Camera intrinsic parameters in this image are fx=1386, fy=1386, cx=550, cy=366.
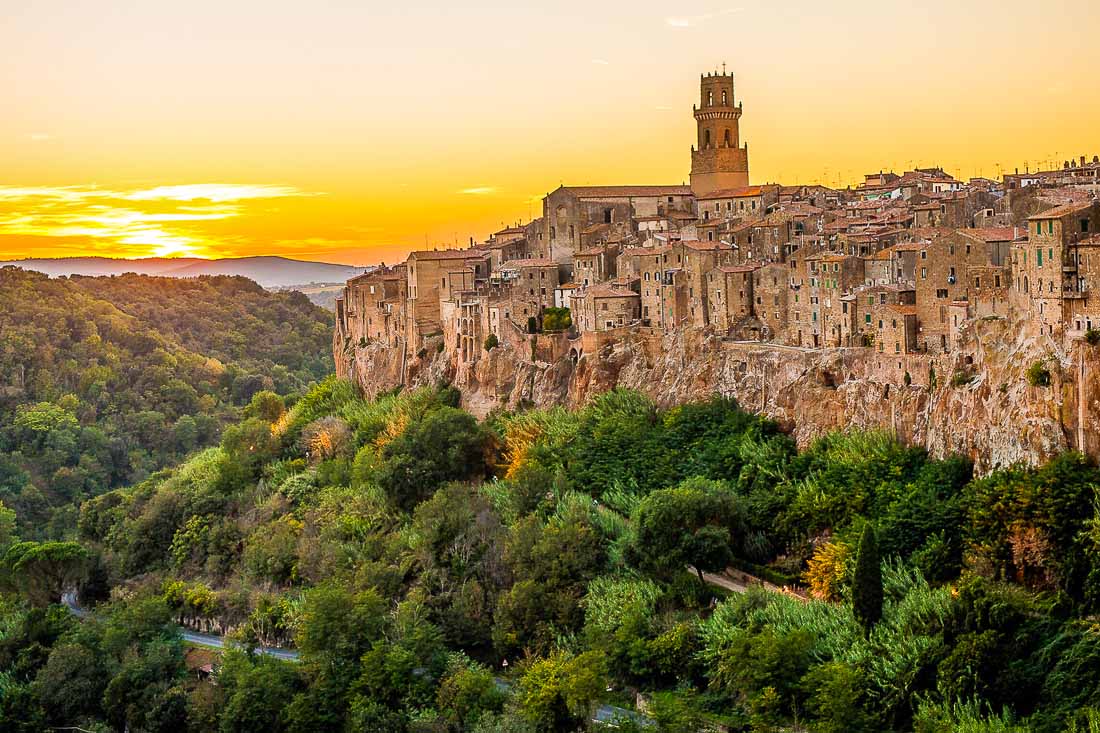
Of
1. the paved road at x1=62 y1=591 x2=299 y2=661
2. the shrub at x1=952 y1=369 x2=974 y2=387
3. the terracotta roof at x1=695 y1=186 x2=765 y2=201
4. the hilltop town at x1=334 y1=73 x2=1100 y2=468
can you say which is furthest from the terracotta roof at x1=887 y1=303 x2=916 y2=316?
the paved road at x1=62 y1=591 x2=299 y2=661

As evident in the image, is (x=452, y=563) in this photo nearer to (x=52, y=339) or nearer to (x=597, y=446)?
(x=597, y=446)

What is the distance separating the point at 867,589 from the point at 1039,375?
6.54 metres

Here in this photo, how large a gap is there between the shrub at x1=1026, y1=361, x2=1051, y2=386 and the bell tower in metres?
32.2

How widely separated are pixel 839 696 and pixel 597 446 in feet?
54.6

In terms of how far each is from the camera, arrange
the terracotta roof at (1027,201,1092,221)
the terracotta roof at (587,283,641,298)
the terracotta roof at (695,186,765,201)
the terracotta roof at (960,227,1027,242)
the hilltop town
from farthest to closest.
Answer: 1. the terracotta roof at (695,186,765,201)
2. the terracotta roof at (587,283,641,298)
3. the terracotta roof at (960,227,1027,242)
4. the hilltop town
5. the terracotta roof at (1027,201,1092,221)

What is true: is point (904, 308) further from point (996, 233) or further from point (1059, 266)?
point (1059, 266)

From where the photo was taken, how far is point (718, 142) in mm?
64875

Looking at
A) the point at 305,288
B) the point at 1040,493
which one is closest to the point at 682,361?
the point at 1040,493

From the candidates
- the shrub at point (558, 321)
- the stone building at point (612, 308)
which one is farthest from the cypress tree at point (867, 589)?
the shrub at point (558, 321)

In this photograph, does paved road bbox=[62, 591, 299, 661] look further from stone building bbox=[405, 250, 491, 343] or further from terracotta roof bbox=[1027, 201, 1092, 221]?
terracotta roof bbox=[1027, 201, 1092, 221]

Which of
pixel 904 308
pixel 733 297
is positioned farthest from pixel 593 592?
pixel 733 297

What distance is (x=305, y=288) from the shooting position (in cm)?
16725

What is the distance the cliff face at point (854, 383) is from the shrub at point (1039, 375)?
10 centimetres

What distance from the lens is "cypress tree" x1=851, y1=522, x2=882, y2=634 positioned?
31.5 m
